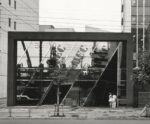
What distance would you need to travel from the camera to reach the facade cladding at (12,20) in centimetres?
5891

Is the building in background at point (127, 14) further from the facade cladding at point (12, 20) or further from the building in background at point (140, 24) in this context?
the facade cladding at point (12, 20)

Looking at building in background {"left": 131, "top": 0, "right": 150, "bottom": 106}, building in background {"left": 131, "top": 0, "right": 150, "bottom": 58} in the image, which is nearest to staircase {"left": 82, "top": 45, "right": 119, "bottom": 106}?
building in background {"left": 131, "top": 0, "right": 150, "bottom": 106}

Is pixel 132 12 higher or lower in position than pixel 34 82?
higher

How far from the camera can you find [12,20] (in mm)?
65500

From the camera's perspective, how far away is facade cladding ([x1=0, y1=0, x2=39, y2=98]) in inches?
2319

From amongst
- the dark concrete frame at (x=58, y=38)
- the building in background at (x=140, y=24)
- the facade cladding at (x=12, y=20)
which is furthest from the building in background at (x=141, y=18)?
the facade cladding at (x=12, y=20)

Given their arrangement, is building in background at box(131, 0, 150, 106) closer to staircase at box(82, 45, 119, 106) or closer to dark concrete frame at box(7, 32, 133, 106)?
staircase at box(82, 45, 119, 106)

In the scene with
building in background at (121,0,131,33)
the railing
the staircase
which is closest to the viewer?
the railing

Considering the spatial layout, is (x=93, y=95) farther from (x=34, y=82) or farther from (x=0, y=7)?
(x=0, y=7)

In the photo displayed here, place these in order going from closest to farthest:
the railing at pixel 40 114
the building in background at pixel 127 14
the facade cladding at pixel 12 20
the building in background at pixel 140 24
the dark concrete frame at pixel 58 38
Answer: the railing at pixel 40 114 < the dark concrete frame at pixel 58 38 < the building in background at pixel 140 24 < the building in background at pixel 127 14 < the facade cladding at pixel 12 20

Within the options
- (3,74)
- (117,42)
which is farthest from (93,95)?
(3,74)

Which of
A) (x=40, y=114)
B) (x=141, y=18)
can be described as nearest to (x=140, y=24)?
(x=141, y=18)

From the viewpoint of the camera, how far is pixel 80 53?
137ft

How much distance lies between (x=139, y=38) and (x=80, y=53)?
591 inches
